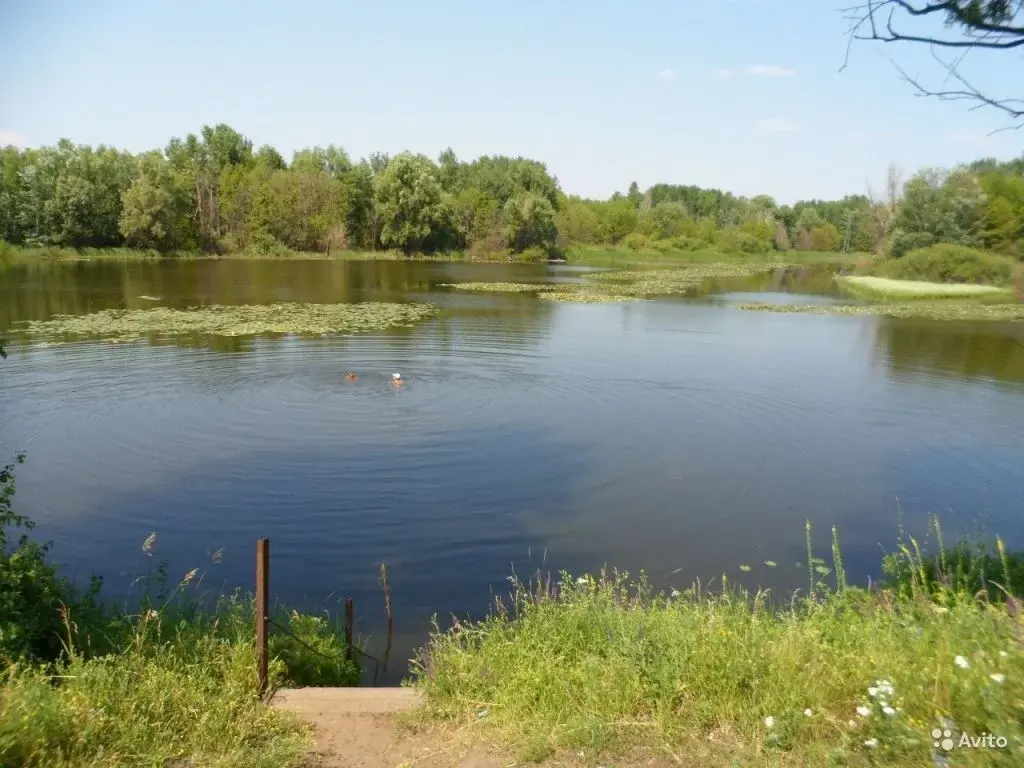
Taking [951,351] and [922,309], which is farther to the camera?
[922,309]

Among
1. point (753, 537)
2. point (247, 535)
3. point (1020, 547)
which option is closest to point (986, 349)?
point (1020, 547)

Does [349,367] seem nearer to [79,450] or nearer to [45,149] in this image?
[79,450]

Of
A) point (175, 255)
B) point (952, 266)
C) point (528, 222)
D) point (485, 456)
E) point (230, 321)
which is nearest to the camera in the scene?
point (485, 456)

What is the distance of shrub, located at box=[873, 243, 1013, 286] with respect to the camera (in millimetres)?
51531

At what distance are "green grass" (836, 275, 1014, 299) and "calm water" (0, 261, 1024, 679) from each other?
22703mm

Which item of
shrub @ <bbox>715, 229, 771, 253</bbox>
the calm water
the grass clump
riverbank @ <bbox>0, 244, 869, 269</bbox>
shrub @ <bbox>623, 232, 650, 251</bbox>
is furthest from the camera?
shrub @ <bbox>715, 229, 771, 253</bbox>

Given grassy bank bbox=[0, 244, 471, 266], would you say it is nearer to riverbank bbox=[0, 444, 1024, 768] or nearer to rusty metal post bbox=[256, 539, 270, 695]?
riverbank bbox=[0, 444, 1024, 768]

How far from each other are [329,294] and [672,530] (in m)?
30.5

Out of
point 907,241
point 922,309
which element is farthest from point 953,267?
point 922,309

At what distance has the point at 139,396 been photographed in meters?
15.8

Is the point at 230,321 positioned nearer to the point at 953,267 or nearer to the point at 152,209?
the point at 152,209

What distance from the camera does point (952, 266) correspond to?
2073 inches

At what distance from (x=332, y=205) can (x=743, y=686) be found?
7834cm

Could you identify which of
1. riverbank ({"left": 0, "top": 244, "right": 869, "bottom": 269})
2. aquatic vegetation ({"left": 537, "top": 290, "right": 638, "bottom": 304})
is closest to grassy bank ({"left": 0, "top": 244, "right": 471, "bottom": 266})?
riverbank ({"left": 0, "top": 244, "right": 869, "bottom": 269})
